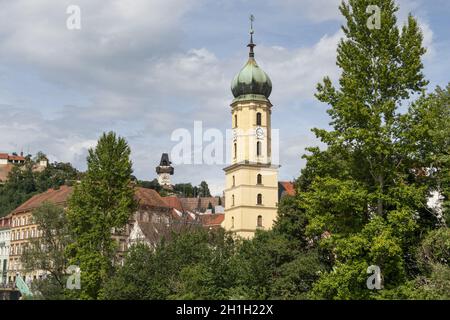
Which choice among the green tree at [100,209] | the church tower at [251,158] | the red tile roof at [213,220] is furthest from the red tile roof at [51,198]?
the green tree at [100,209]

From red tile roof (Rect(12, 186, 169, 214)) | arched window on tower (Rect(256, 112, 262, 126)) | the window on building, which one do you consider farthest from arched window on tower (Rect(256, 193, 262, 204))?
red tile roof (Rect(12, 186, 169, 214))

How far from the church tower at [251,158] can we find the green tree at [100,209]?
35.2 m

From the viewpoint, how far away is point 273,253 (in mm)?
40344

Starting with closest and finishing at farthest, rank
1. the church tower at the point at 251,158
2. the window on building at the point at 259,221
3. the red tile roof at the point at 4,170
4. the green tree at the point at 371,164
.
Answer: the green tree at the point at 371,164, the window on building at the point at 259,221, the church tower at the point at 251,158, the red tile roof at the point at 4,170

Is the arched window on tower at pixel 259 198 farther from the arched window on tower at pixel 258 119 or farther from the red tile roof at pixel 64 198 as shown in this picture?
the red tile roof at pixel 64 198

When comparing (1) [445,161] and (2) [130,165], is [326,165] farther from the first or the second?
(2) [130,165]

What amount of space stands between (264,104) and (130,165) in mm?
38340

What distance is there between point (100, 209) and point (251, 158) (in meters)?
38.7

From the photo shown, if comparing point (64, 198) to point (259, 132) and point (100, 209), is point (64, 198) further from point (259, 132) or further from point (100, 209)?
point (100, 209)

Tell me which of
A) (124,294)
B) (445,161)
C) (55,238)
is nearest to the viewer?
(445,161)

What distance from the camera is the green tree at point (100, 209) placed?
42625mm

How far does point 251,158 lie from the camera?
8156cm
